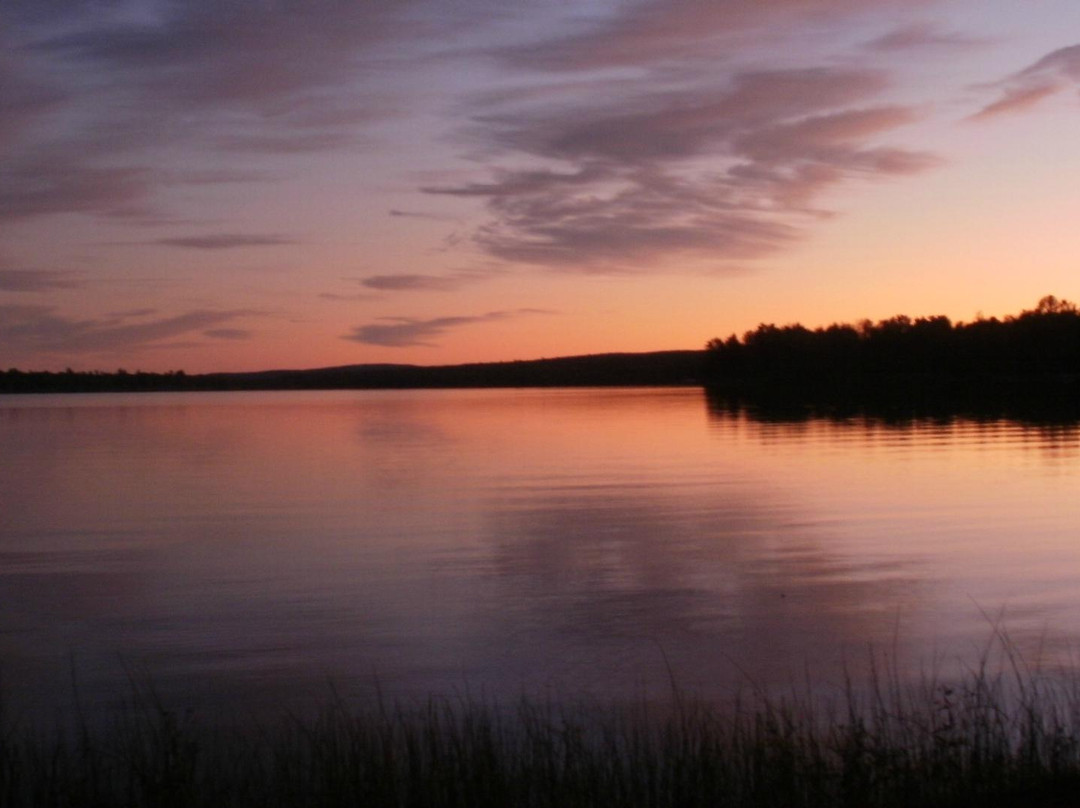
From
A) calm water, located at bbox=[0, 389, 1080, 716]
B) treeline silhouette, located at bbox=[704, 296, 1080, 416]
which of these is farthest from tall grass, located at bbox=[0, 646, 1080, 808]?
treeline silhouette, located at bbox=[704, 296, 1080, 416]

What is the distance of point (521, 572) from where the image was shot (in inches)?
598

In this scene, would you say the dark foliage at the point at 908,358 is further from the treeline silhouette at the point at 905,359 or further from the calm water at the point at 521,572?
the calm water at the point at 521,572

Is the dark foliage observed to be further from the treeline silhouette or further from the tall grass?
the tall grass

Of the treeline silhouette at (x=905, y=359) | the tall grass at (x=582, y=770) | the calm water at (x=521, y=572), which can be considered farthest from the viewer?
the treeline silhouette at (x=905, y=359)

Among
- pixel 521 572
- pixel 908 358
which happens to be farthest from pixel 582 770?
pixel 908 358

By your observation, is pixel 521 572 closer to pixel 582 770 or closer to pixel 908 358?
pixel 582 770

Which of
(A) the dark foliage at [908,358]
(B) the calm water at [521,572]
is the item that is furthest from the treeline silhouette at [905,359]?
(B) the calm water at [521,572]

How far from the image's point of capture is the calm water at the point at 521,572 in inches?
414

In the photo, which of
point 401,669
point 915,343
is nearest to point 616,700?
point 401,669

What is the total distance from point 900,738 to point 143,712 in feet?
19.3

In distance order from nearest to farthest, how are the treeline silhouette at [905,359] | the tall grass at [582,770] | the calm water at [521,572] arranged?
1. the tall grass at [582,770]
2. the calm water at [521,572]
3. the treeline silhouette at [905,359]

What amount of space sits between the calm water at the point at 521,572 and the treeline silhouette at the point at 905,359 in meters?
65.0

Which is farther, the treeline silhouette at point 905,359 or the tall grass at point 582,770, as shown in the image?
the treeline silhouette at point 905,359

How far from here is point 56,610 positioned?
42.9 feet
